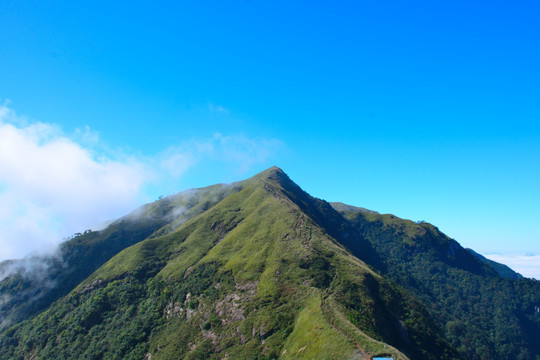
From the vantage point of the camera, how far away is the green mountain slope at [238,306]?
79.2 metres

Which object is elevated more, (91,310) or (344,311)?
(344,311)

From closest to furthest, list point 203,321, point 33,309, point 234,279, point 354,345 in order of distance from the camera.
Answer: point 354,345
point 203,321
point 234,279
point 33,309

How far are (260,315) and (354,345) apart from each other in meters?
34.2

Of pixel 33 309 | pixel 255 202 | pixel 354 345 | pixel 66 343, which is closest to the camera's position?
pixel 354 345

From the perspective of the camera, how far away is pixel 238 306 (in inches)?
3858

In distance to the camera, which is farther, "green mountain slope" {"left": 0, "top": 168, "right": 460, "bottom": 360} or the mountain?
the mountain

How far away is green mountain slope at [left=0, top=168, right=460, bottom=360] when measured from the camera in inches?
3120

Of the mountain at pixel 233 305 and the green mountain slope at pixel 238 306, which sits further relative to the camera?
the mountain at pixel 233 305

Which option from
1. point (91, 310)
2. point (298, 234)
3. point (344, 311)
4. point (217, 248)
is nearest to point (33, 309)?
point (91, 310)

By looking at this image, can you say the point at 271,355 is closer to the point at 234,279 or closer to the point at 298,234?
the point at 234,279

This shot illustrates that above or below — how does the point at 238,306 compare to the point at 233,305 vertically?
above

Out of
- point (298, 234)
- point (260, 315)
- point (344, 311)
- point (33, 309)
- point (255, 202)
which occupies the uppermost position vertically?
point (255, 202)

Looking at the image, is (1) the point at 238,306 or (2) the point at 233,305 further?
(2) the point at 233,305

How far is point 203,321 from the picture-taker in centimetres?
10238
